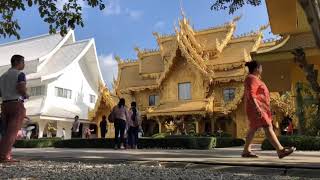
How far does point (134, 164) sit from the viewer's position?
6102mm

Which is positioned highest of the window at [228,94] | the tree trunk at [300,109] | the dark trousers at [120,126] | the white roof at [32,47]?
the white roof at [32,47]

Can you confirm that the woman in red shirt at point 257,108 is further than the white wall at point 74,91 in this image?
No

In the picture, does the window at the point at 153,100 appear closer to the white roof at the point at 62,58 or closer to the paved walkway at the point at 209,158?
the white roof at the point at 62,58

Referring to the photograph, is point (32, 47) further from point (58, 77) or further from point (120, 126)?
point (120, 126)

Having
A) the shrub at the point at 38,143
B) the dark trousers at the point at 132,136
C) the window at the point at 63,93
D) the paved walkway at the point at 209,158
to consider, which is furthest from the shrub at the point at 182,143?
A: the window at the point at 63,93

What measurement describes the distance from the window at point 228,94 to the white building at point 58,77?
44.9 feet

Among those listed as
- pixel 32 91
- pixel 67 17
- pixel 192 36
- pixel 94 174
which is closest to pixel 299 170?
pixel 94 174

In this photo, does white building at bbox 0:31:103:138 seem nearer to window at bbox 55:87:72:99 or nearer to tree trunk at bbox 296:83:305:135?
window at bbox 55:87:72:99

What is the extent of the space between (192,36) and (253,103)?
24.2 metres

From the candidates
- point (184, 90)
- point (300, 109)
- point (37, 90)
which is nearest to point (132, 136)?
point (300, 109)

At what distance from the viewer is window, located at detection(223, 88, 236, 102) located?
2839cm

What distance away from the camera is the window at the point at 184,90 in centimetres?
2948

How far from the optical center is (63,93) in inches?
1506

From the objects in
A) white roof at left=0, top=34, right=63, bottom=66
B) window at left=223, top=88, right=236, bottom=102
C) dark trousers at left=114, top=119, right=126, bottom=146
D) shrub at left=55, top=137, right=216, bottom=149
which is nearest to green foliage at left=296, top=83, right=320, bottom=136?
shrub at left=55, top=137, right=216, bottom=149
